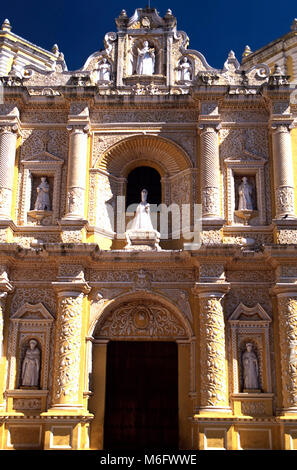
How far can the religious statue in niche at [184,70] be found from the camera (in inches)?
627

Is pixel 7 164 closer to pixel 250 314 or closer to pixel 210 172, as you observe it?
pixel 210 172

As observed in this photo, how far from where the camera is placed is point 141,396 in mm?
13680

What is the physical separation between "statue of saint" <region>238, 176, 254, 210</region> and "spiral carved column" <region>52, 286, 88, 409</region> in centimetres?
432

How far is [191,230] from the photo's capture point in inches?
569

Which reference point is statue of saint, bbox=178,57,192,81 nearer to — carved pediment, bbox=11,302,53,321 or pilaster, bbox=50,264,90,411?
pilaster, bbox=50,264,90,411

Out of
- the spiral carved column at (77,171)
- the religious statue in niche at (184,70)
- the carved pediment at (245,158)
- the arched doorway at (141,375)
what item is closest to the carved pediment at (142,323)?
the arched doorway at (141,375)

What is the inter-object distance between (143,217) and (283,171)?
356cm

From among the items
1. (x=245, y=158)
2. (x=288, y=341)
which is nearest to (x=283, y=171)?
(x=245, y=158)

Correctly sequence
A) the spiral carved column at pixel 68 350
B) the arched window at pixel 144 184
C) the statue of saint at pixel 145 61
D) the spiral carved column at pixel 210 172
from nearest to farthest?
the spiral carved column at pixel 68 350 < the spiral carved column at pixel 210 172 < the arched window at pixel 144 184 < the statue of saint at pixel 145 61

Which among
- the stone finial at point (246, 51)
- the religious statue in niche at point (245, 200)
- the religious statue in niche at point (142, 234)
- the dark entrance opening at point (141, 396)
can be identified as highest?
the stone finial at point (246, 51)

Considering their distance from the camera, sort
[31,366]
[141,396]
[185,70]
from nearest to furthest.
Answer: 1. [31,366]
2. [141,396]
3. [185,70]

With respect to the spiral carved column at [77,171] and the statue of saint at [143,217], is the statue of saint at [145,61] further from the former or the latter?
the statue of saint at [143,217]

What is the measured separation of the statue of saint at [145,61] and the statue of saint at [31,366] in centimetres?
767
